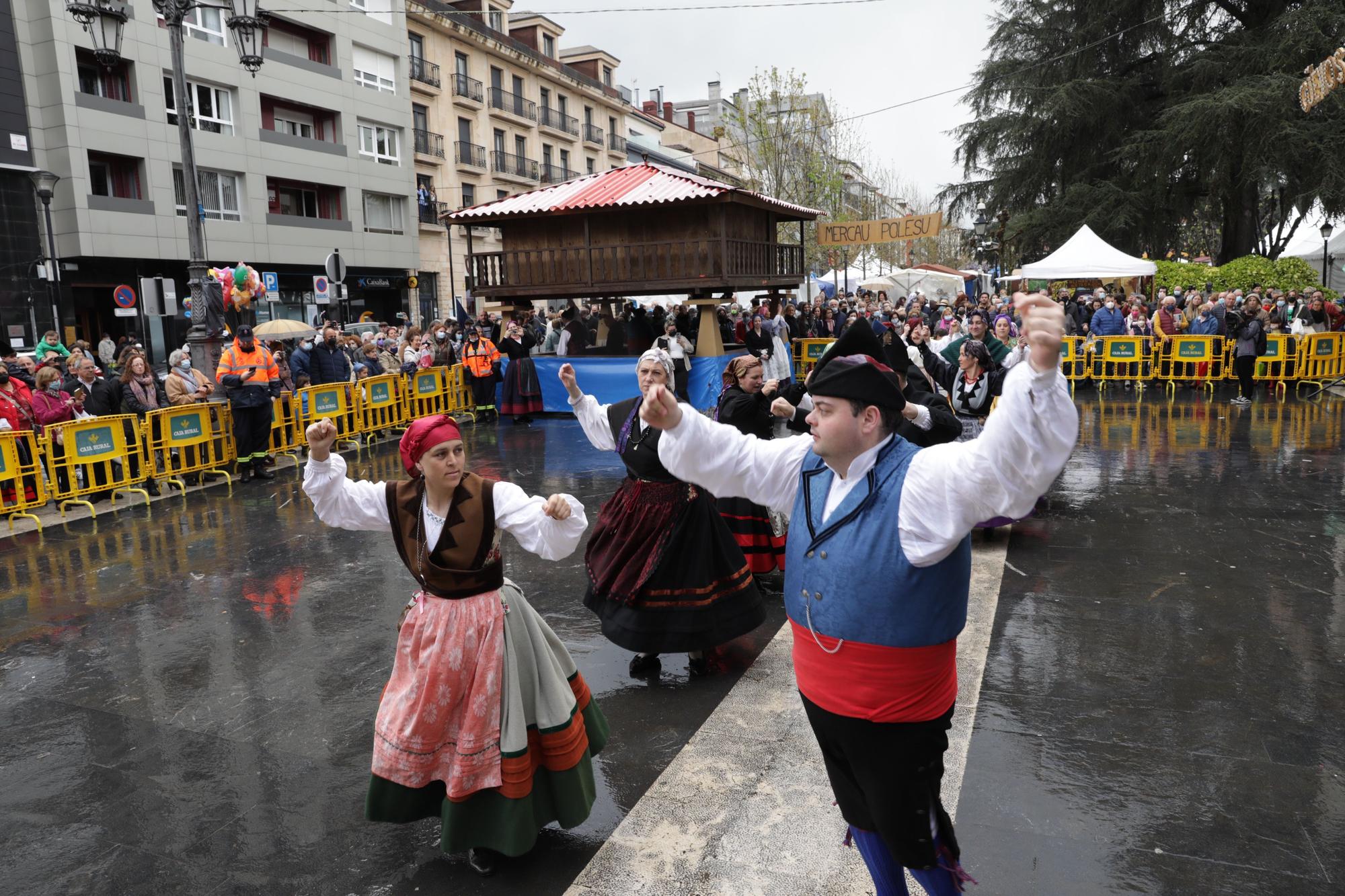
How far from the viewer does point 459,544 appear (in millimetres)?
3314

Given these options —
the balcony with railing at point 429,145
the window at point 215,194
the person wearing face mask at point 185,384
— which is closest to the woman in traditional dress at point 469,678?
the person wearing face mask at point 185,384

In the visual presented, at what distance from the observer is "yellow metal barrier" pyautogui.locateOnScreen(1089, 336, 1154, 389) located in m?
18.3

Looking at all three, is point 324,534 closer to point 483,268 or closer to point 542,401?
point 542,401

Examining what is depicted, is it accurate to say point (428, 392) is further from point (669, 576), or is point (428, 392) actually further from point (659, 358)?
point (659, 358)

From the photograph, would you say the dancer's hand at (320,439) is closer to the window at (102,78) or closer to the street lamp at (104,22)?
the street lamp at (104,22)

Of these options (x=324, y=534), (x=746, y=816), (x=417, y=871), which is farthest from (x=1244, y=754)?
(x=324, y=534)

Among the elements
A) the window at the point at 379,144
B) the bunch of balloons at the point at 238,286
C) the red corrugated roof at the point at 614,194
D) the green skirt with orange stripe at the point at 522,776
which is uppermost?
the window at the point at 379,144

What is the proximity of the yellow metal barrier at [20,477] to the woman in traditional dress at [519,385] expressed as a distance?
25.6 feet

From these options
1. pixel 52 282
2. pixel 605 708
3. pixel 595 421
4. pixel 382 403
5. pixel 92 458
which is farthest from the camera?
pixel 52 282

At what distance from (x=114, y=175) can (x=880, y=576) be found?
2888cm

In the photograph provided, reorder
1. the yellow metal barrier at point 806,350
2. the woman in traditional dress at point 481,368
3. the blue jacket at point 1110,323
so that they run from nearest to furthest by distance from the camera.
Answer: the woman in traditional dress at point 481,368, the blue jacket at point 1110,323, the yellow metal barrier at point 806,350

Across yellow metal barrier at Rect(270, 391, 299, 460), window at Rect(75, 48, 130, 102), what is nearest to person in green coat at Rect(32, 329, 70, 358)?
yellow metal barrier at Rect(270, 391, 299, 460)

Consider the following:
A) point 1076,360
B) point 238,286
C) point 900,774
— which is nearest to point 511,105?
point 1076,360

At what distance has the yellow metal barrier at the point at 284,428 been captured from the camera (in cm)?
1275
